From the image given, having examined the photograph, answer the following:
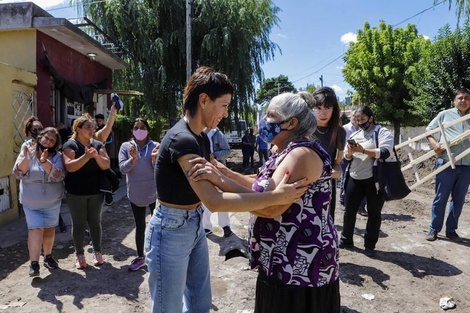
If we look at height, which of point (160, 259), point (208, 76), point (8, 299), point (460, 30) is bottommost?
point (8, 299)

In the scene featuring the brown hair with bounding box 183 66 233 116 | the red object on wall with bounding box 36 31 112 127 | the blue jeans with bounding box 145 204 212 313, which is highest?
the red object on wall with bounding box 36 31 112 127

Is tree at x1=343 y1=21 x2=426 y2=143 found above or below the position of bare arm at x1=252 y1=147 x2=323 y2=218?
above

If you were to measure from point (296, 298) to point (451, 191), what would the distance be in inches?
168

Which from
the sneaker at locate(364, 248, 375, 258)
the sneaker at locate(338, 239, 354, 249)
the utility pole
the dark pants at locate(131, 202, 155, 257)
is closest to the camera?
the dark pants at locate(131, 202, 155, 257)

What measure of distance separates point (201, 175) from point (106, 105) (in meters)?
12.2

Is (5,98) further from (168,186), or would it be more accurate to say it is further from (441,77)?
(441,77)

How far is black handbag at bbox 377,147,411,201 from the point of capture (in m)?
4.29

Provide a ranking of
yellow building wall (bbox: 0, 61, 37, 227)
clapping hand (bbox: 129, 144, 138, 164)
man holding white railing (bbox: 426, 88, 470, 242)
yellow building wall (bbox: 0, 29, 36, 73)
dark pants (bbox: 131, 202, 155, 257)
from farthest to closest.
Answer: yellow building wall (bbox: 0, 29, 36, 73), yellow building wall (bbox: 0, 61, 37, 227), man holding white railing (bbox: 426, 88, 470, 242), dark pants (bbox: 131, 202, 155, 257), clapping hand (bbox: 129, 144, 138, 164)

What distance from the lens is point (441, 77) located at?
11070 millimetres

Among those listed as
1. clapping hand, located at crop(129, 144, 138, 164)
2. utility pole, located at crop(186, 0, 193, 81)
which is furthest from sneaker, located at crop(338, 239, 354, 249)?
utility pole, located at crop(186, 0, 193, 81)

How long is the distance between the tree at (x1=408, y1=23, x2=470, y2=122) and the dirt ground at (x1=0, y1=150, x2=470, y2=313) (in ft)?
22.0

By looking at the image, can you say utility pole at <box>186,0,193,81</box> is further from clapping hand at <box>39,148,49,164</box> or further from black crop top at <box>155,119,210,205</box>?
black crop top at <box>155,119,210,205</box>

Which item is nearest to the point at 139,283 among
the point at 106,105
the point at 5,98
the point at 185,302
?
the point at 185,302

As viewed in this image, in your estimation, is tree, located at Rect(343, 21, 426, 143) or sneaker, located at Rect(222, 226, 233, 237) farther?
tree, located at Rect(343, 21, 426, 143)
